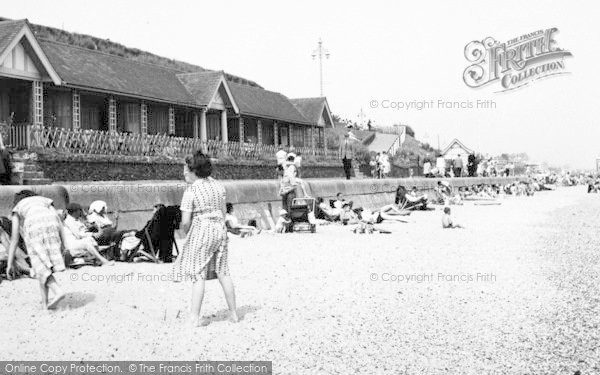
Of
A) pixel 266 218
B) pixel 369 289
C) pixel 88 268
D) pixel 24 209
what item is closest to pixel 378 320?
pixel 369 289

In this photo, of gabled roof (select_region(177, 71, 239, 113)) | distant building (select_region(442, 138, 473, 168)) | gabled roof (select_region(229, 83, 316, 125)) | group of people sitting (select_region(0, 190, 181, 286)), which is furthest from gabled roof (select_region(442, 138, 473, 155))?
group of people sitting (select_region(0, 190, 181, 286))

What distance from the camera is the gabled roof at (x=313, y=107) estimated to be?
40.9 m

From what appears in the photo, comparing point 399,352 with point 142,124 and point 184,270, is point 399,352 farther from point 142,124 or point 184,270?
point 142,124

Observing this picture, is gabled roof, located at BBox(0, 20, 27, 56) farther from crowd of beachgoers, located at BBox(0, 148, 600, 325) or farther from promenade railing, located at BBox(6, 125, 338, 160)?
crowd of beachgoers, located at BBox(0, 148, 600, 325)

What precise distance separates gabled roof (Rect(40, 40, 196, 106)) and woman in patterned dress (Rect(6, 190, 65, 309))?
1610 cm

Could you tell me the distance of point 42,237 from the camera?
662 cm

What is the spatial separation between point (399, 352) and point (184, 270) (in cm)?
213

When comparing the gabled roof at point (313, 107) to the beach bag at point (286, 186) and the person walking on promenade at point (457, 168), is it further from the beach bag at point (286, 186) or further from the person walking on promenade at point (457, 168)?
the beach bag at point (286, 186)

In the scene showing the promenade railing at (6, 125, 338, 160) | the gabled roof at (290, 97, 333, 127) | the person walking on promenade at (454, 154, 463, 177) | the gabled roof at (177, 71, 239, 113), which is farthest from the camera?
the person walking on promenade at (454, 154, 463, 177)

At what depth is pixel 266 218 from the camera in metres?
16.1

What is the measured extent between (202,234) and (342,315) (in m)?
1.70

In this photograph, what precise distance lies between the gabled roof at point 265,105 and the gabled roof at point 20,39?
12802mm

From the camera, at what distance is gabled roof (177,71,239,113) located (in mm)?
29859

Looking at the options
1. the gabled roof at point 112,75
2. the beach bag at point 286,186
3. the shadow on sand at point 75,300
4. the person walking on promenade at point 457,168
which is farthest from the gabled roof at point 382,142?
the shadow on sand at point 75,300
